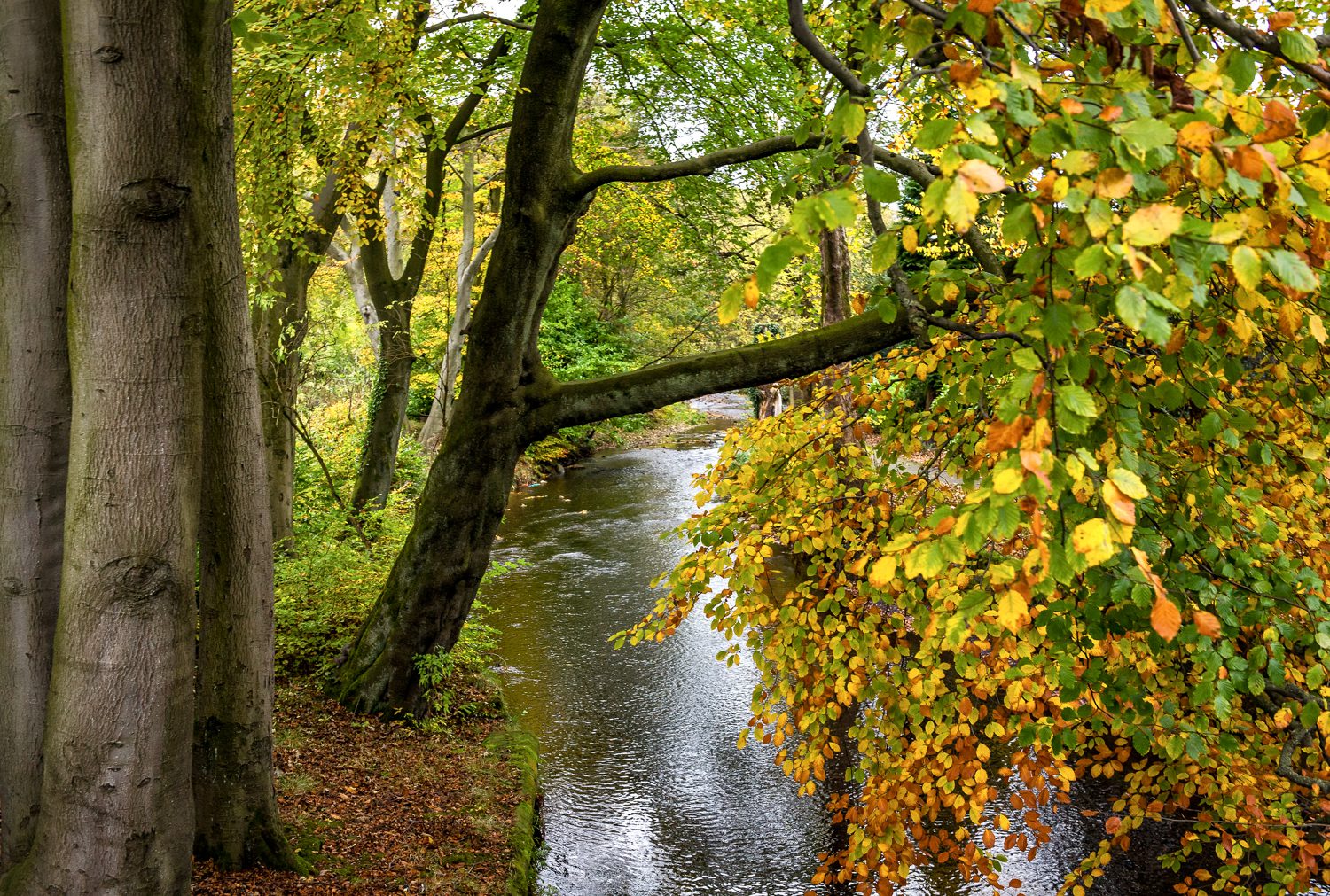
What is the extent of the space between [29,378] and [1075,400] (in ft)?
9.94

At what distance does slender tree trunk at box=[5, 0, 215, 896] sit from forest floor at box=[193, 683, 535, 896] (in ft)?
3.88

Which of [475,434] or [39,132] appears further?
[475,434]

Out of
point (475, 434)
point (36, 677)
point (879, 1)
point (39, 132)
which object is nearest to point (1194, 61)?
point (879, 1)

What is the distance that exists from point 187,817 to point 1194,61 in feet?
11.3

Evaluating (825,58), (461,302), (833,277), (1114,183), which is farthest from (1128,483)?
(461,302)

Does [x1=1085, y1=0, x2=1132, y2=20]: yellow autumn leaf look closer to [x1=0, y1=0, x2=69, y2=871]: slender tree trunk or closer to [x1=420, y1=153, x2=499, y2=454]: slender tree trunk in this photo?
[x1=0, y1=0, x2=69, y2=871]: slender tree trunk

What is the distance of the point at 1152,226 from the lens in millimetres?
1295

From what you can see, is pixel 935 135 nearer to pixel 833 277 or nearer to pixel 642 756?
pixel 642 756

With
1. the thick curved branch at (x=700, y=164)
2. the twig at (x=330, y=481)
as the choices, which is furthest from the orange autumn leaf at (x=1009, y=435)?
the twig at (x=330, y=481)

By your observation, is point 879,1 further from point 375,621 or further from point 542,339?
point 542,339

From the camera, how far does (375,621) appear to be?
251 inches

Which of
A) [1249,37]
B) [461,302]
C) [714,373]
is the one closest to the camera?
[1249,37]

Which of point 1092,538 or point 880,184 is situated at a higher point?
point 880,184

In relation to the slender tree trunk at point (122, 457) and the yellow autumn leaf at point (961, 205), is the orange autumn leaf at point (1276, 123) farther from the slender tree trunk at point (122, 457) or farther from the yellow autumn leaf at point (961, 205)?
the slender tree trunk at point (122, 457)
